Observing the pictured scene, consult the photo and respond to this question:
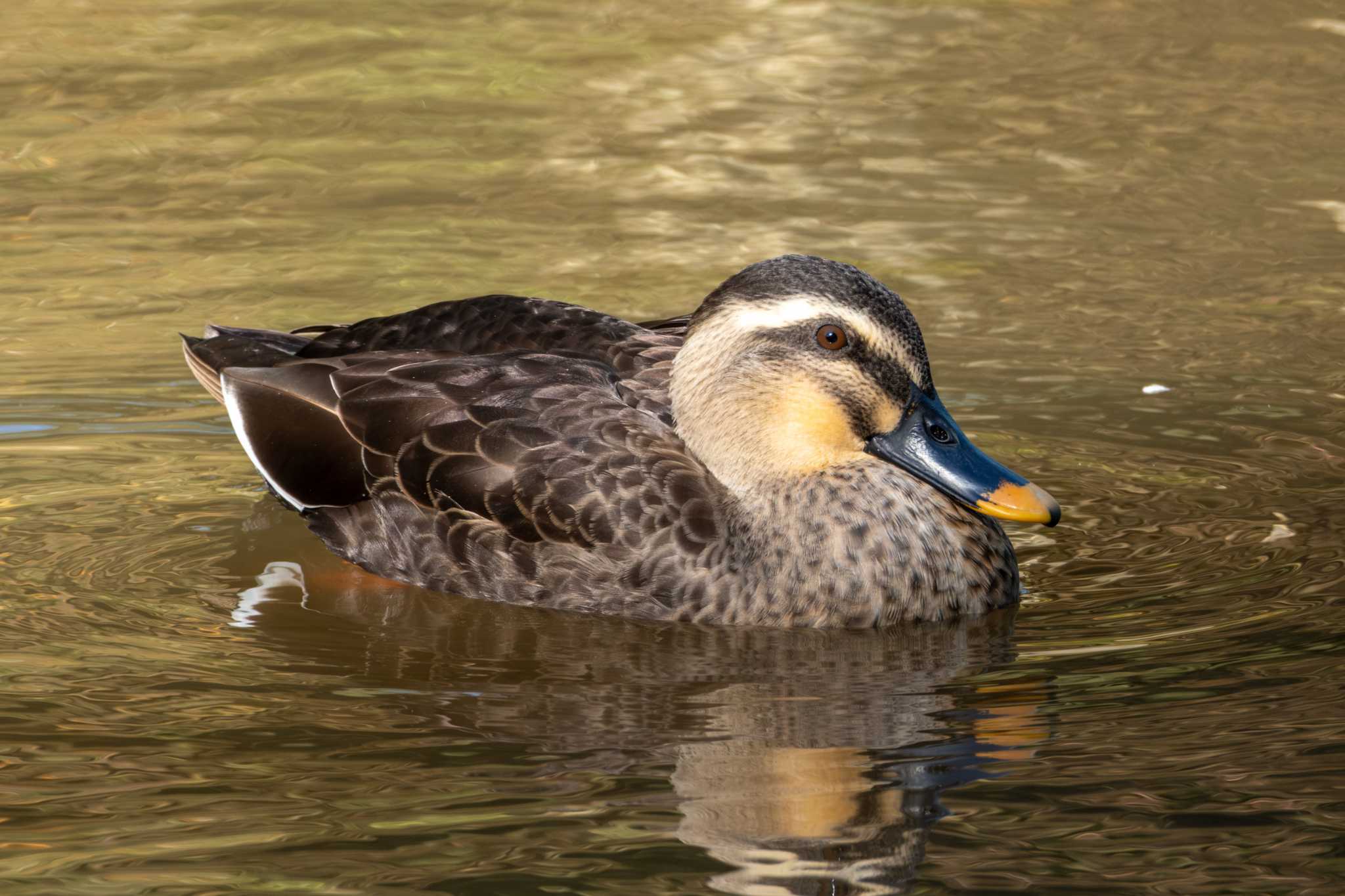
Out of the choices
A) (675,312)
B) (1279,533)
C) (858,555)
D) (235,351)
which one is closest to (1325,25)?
(675,312)

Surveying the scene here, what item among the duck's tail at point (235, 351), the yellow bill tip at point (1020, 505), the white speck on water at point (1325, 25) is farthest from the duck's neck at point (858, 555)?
the white speck on water at point (1325, 25)

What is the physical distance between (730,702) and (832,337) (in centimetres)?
159

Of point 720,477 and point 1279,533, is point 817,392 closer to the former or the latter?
point 720,477

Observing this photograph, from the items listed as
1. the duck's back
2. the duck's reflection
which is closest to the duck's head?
the duck's back

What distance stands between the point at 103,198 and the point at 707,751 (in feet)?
32.0

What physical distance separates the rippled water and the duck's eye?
1100 millimetres

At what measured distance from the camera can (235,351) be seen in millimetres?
9688

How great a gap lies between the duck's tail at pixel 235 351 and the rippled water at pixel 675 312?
0.49m

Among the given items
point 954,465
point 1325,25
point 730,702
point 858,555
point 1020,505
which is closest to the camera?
point 730,702

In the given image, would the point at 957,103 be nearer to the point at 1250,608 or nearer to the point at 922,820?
the point at 1250,608

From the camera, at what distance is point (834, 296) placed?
7.95 meters

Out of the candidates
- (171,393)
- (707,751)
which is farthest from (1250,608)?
(171,393)

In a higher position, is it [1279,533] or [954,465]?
[954,465]

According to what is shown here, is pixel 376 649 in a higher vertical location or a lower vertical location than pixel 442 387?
Result: lower
